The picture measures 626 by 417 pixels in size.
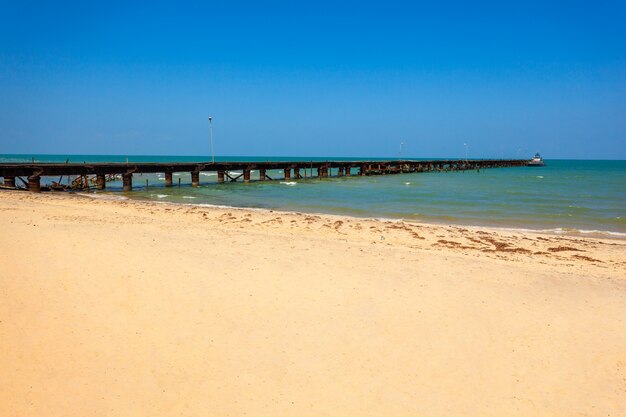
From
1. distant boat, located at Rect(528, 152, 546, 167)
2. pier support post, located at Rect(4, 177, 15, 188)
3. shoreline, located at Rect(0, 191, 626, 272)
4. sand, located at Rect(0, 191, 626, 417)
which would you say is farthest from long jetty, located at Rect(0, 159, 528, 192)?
distant boat, located at Rect(528, 152, 546, 167)

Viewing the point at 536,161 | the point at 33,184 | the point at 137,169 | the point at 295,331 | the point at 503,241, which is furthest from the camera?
the point at 536,161

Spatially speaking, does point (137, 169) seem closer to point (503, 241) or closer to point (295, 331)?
point (503, 241)

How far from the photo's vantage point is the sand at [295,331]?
3.87 m

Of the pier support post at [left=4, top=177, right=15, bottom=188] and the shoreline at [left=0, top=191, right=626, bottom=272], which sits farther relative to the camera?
the pier support post at [left=4, top=177, right=15, bottom=188]

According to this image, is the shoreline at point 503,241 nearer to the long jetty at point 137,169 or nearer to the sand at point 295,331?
the sand at point 295,331

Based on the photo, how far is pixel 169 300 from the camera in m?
5.95

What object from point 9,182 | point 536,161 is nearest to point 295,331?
point 9,182

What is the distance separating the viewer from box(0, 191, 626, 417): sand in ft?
12.7

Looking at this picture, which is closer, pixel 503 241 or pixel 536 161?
pixel 503 241

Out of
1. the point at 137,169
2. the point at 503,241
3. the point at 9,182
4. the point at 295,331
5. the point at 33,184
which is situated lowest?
the point at 503,241

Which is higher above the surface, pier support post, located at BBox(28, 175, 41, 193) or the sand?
pier support post, located at BBox(28, 175, 41, 193)

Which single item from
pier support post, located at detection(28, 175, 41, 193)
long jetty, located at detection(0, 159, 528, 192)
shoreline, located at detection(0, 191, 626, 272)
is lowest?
shoreline, located at detection(0, 191, 626, 272)

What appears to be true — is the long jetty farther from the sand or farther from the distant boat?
the distant boat

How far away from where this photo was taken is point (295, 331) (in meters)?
5.23
